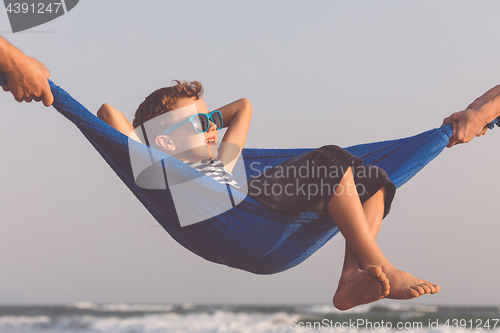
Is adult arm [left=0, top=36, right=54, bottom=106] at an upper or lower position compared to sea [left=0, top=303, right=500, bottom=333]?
upper

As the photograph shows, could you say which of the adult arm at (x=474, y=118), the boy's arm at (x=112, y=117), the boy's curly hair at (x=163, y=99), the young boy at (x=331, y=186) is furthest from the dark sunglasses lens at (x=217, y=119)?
the adult arm at (x=474, y=118)

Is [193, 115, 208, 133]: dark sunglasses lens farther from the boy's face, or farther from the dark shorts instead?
the dark shorts

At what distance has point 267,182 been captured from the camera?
1.50 m

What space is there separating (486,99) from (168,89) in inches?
56.9

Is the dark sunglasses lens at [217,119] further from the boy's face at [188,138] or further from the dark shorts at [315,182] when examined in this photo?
the dark shorts at [315,182]

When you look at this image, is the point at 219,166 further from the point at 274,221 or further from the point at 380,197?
the point at 380,197

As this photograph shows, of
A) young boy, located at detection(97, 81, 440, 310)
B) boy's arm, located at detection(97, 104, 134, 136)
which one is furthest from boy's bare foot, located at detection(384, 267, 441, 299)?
boy's arm, located at detection(97, 104, 134, 136)

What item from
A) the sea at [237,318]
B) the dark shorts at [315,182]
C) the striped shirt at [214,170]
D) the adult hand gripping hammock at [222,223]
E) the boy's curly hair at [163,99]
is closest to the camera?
the dark shorts at [315,182]

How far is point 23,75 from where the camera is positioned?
1.31 meters

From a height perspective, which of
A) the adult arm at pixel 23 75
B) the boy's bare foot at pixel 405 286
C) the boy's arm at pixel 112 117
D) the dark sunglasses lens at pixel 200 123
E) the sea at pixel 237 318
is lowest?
the sea at pixel 237 318

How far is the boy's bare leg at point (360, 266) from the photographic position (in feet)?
4.03

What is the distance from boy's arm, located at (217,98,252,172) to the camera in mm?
1929

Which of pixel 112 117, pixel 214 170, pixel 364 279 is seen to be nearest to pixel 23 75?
pixel 112 117

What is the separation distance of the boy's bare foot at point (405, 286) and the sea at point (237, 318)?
8.75 m
